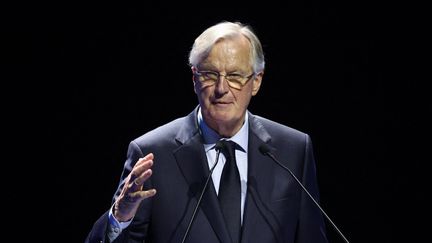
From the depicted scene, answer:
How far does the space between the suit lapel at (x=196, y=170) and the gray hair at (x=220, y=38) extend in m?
0.27

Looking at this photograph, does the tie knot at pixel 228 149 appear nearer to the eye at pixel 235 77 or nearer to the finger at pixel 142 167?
the eye at pixel 235 77

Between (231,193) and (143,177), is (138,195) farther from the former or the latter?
(231,193)

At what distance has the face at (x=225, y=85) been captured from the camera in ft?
7.31

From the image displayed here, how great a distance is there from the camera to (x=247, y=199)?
2.25 meters

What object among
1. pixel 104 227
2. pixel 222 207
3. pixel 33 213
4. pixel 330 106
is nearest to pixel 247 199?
pixel 222 207

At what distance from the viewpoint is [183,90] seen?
3064 mm

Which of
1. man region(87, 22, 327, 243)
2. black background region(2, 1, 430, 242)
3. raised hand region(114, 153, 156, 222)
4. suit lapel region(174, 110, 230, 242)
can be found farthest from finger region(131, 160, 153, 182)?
black background region(2, 1, 430, 242)

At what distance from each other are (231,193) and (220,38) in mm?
565

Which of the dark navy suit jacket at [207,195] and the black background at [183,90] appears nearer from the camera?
the dark navy suit jacket at [207,195]

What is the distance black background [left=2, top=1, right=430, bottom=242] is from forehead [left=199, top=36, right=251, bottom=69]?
762 millimetres

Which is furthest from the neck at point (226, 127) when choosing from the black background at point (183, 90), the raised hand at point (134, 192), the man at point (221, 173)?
the black background at point (183, 90)

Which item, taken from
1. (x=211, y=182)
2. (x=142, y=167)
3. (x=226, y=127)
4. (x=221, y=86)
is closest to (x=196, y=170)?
(x=211, y=182)

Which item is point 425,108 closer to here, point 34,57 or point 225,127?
point 225,127

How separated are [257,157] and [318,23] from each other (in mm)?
1042
